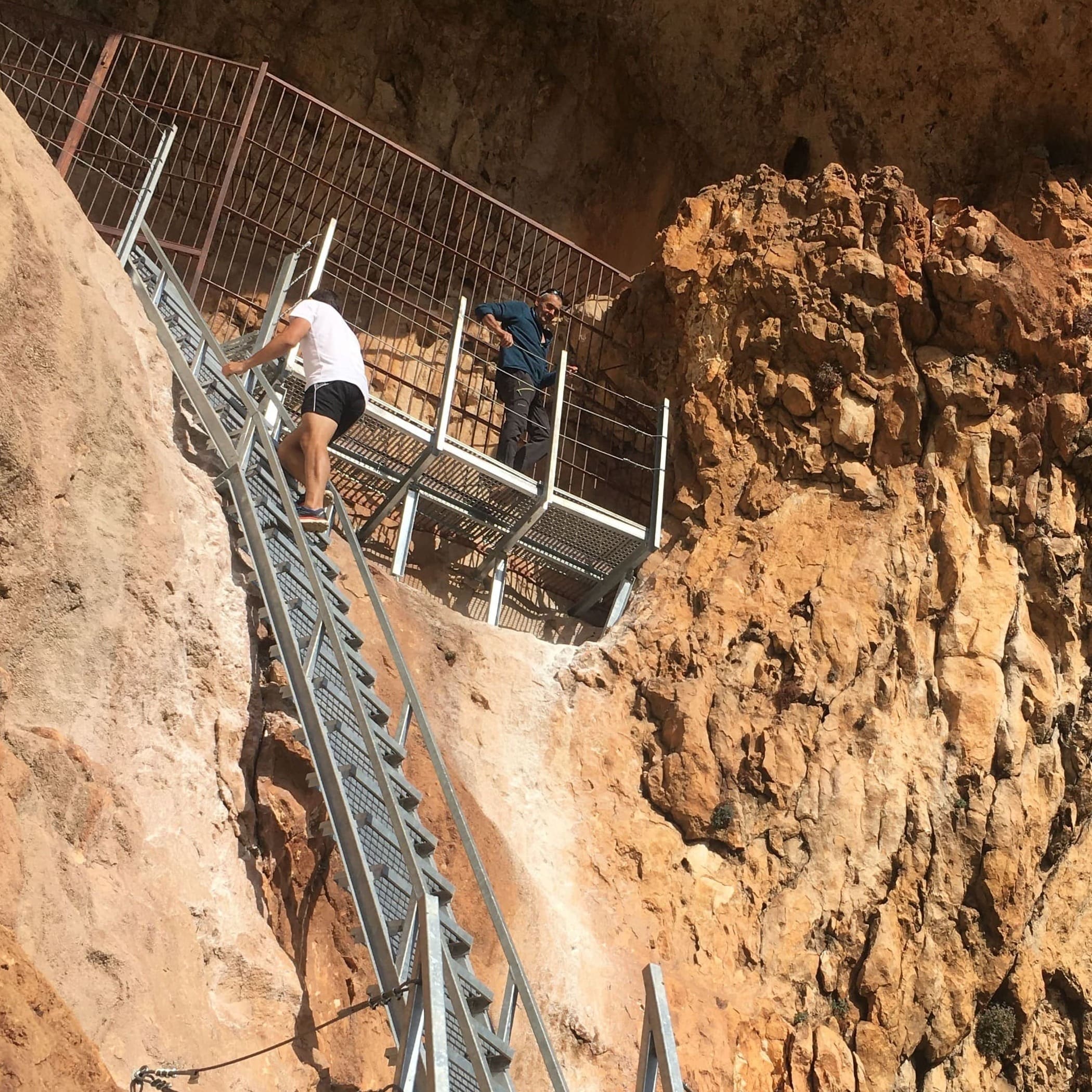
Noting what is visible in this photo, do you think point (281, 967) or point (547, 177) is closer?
point (281, 967)

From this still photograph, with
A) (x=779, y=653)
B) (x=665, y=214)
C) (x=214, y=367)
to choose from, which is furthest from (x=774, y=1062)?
(x=665, y=214)

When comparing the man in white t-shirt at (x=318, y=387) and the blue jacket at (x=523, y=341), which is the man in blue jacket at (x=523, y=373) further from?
the man in white t-shirt at (x=318, y=387)

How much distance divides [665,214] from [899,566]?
7065mm

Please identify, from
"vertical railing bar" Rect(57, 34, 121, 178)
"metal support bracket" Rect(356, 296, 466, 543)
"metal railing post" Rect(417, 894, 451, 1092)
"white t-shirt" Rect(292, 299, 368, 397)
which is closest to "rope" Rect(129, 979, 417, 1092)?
"metal railing post" Rect(417, 894, 451, 1092)

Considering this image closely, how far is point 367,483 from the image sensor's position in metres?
11.7

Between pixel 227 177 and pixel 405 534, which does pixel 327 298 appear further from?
pixel 227 177

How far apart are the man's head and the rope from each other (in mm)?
7998

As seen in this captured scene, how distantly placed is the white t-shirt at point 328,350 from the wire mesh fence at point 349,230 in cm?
320

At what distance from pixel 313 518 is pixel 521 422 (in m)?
4.29

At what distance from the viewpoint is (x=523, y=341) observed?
1277cm

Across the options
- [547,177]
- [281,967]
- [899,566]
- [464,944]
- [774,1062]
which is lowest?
[774,1062]

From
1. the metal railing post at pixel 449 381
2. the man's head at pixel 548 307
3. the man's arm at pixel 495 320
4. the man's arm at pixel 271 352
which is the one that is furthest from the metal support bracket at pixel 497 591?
the man's arm at pixel 271 352

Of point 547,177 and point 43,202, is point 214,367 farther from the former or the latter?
point 547,177

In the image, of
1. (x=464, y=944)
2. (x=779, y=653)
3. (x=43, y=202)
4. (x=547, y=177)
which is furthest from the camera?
(x=547, y=177)
